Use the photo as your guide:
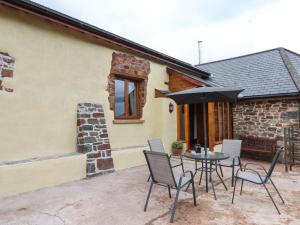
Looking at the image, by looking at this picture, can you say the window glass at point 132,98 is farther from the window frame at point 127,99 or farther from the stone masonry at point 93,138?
the stone masonry at point 93,138

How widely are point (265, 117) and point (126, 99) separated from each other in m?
6.00

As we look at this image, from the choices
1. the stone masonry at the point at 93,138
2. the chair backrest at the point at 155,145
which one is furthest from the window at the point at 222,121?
the stone masonry at the point at 93,138

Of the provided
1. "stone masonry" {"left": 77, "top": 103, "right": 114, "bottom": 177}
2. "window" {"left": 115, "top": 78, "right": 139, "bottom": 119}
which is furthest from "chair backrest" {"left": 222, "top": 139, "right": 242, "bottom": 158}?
"window" {"left": 115, "top": 78, "right": 139, "bottom": 119}

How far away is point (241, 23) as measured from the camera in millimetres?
15648

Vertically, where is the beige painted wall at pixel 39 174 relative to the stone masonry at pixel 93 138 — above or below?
below

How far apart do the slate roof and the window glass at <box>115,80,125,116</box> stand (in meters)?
5.58

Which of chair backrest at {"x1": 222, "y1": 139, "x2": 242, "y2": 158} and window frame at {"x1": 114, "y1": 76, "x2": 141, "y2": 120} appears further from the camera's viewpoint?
window frame at {"x1": 114, "y1": 76, "x2": 141, "y2": 120}

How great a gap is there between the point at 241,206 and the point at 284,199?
1053 millimetres

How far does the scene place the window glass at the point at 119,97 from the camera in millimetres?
7711

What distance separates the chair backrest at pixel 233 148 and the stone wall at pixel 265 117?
4407mm

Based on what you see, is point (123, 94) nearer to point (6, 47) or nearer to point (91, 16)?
point (6, 47)

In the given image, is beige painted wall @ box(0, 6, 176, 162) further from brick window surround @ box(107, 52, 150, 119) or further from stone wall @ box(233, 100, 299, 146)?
stone wall @ box(233, 100, 299, 146)

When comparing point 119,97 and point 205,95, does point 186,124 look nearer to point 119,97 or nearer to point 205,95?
point 119,97

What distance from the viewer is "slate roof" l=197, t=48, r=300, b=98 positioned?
9657 millimetres
